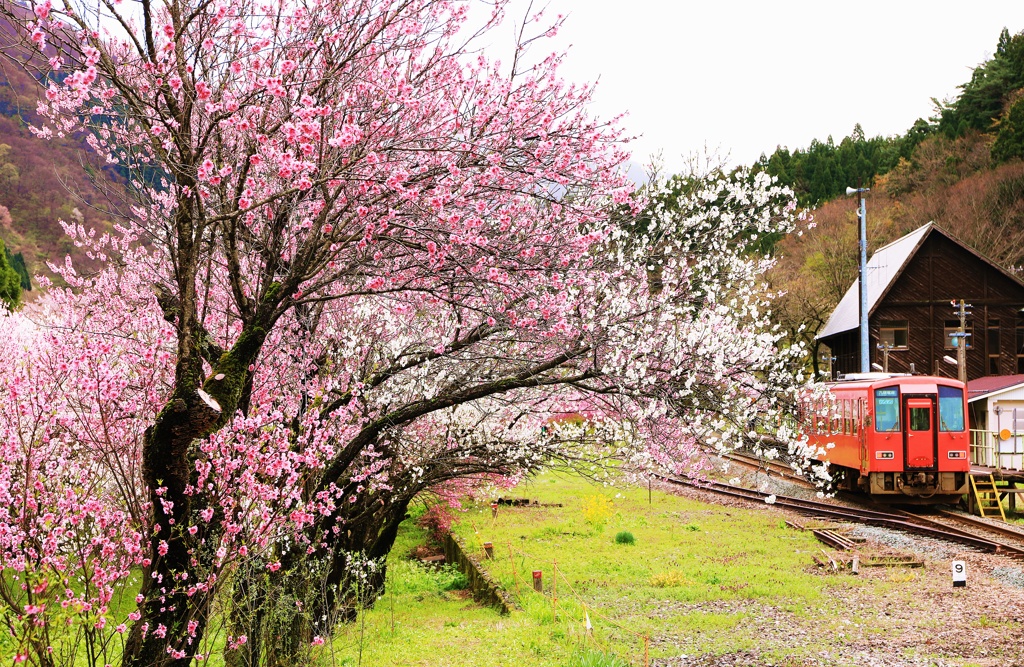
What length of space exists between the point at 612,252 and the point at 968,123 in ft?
141

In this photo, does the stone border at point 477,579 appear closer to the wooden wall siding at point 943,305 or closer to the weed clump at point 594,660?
the weed clump at point 594,660

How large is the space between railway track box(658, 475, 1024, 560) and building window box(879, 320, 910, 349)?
15001 millimetres

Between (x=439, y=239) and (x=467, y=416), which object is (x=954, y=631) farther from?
(x=439, y=239)

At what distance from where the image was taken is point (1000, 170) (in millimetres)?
36812

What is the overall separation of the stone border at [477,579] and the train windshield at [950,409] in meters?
11.0

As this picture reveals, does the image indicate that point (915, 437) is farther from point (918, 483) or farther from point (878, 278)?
point (878, 278)

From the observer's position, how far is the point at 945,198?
39.9m

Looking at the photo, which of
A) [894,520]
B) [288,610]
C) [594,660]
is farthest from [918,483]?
[288,610]

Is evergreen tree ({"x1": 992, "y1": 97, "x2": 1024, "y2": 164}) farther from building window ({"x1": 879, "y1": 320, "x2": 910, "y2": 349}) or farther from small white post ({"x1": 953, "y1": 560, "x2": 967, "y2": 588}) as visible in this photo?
small white post ({"x1": 953, "y1": 560, "x2": 967, "y2": 588})

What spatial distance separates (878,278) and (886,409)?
18.0 meters

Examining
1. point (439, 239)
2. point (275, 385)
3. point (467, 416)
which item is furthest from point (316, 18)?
point (467, 416)

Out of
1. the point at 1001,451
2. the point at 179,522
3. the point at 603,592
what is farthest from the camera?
the point at 1001,451

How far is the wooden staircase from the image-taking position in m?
17.2

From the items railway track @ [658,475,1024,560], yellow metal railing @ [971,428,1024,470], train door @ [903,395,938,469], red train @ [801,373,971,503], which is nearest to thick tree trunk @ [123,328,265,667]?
railway track @ [658,475,1024,560]
